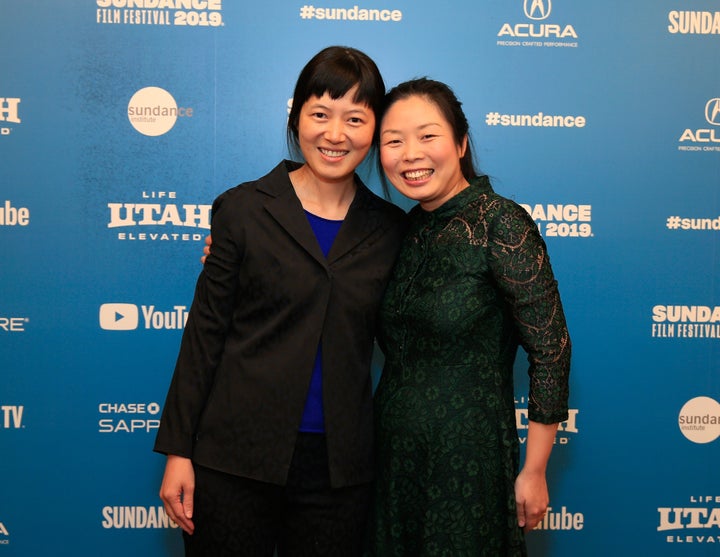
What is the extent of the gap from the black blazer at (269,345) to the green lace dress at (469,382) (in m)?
0.09

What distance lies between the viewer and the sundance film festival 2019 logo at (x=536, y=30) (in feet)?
6.46

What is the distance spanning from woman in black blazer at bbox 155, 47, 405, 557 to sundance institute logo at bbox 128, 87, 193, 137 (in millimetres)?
716

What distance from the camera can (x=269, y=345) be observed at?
1.28 m

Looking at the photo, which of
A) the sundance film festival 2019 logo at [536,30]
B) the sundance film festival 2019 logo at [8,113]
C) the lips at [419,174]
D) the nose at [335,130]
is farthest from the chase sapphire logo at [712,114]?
the sundance film festival 2019 logo at [8,113]

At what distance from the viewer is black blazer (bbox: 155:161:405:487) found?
4.17 feet

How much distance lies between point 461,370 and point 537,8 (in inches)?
49.4

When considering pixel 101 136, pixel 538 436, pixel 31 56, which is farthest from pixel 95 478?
pixel 538 436

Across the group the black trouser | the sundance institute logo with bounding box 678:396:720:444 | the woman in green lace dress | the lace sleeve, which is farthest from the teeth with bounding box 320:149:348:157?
the sundance institute logo with bounding box 678:396:720:444

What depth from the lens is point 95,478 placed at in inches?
77.7

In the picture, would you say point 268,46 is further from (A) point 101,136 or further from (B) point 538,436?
(B) point 538,436

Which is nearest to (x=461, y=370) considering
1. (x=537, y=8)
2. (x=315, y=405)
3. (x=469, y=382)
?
(x=469, y=382)

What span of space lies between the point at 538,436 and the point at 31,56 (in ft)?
5.65

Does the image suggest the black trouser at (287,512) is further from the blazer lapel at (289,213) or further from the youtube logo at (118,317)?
the youtube logo at (118,317)

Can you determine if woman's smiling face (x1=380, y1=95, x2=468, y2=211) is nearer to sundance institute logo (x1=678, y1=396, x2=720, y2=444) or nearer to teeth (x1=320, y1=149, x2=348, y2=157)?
teeth (x1=320, y1=149, x2=348, y2=157)
